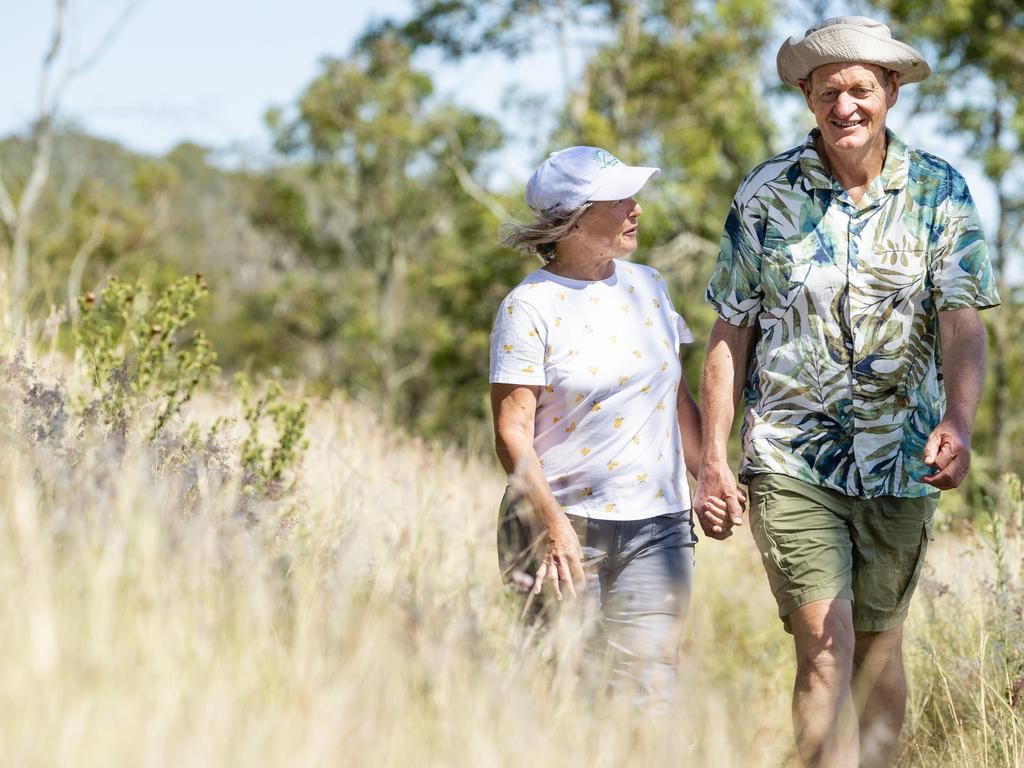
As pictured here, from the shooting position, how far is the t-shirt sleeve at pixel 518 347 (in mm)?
3734

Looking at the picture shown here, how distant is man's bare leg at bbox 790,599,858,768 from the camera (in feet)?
11.4

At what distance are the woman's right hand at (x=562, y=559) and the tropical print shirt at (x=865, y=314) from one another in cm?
64

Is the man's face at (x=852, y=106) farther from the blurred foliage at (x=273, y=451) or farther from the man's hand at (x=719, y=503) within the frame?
the blurred foliage at (x=273, y=451)

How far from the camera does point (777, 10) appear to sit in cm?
2077

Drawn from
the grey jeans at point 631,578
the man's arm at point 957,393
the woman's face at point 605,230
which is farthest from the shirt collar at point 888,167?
the grey jeans at point 631,578

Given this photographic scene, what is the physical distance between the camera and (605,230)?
3.94m

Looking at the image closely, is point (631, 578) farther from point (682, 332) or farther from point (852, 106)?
point (852, 106)

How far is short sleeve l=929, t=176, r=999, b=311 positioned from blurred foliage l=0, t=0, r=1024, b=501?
4126mm

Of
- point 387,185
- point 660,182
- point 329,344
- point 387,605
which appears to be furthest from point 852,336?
point 329,344

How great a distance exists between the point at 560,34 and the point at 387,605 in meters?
19.8

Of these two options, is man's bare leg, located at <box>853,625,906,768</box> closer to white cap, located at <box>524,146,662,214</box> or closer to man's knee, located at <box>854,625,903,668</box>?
man's knee, located at <box>854,625,903,668</box>

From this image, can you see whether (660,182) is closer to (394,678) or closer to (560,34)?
(560,34)

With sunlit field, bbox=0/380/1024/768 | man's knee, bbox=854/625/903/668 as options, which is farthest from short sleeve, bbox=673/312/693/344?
sunlit field, bbox=0/380/1024/768

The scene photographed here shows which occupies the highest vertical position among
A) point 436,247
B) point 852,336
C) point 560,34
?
point 560,34
